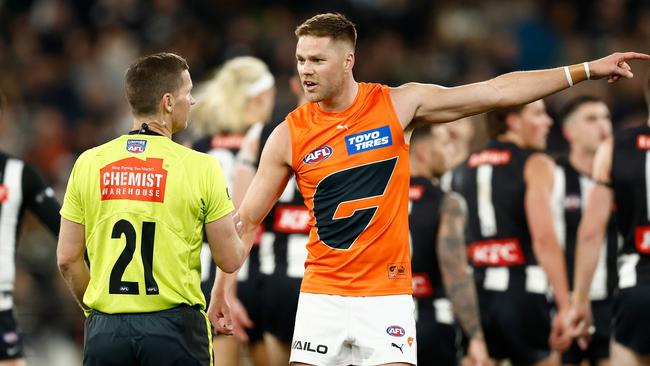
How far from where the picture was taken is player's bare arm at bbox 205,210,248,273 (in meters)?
5.77

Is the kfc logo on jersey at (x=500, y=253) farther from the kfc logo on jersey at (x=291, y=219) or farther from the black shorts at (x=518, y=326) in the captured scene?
the kfc logo on jersey at (x=291, y=219)

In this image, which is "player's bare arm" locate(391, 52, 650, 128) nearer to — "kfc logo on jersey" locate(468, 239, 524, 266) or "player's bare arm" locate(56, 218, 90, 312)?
"player's bare arm" locate(56, 218, 90, 312)

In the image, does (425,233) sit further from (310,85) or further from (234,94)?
(310,85)

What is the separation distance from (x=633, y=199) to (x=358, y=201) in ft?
8.20

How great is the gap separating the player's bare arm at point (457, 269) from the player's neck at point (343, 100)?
8.50 feet

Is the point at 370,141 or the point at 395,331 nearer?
the point at 395,331

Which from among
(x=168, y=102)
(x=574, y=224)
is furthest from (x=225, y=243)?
(x=574, y=224)

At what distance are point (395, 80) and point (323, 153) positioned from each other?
1151 cm

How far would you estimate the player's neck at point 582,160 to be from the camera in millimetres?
10945

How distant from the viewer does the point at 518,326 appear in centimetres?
933

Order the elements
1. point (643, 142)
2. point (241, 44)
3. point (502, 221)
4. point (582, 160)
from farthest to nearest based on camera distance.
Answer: point (241, 44)
point (582, 160)
point (502, 221)
point (643, 142)

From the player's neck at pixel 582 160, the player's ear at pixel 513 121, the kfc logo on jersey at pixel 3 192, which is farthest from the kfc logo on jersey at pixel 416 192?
the kfc logo on jersey at pixel 3 192

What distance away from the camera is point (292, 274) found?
29.1ft

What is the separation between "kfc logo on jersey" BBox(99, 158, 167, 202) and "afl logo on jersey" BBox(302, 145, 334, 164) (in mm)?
1005
